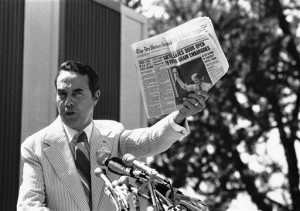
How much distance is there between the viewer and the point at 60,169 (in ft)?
11.5

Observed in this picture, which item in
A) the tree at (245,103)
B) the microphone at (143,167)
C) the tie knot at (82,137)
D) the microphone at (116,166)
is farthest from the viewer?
the tree at (245,103)

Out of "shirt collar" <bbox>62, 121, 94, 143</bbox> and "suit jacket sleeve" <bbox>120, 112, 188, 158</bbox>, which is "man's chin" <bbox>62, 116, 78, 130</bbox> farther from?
"suit jacket sleeve" <bbox>120, 112, 188, 158</bbox>

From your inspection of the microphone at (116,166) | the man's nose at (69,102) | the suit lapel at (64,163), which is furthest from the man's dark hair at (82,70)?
the microphone at (116,166)

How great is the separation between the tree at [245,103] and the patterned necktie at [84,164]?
9.88 meters

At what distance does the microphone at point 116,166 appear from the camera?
285cm

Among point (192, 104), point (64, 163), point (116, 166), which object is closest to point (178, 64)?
point (192, 104)

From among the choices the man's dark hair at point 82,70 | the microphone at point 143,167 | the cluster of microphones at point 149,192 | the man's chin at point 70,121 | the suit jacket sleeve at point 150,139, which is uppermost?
the man's dark hair at point 82,70

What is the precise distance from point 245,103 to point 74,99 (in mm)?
10414

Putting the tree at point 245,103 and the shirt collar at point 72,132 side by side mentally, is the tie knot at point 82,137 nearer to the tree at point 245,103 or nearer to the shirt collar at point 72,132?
the shirt collar at point 72,132

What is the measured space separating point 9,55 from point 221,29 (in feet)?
24.3

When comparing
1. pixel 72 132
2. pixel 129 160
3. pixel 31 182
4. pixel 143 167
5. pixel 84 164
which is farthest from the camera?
pixel 72 132

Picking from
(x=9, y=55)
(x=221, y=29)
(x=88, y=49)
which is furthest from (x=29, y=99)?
(x=221, y=29)

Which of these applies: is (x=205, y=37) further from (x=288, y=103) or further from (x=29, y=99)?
(x=288, y=103)

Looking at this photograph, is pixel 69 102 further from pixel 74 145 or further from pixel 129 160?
pixel 129 160
